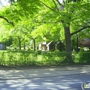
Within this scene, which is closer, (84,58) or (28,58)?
(28,58)

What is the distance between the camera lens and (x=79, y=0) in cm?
2323

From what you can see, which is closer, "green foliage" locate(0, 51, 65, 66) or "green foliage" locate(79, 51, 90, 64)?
"green foliage" locate(0, 51, 65, 66)

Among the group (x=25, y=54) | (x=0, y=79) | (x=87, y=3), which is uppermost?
(x=87, y=3)

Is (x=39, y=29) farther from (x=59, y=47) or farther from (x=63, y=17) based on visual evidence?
(x=59, y=47)

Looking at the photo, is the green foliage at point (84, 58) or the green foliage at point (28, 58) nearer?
the green foliage at point (28, 58)

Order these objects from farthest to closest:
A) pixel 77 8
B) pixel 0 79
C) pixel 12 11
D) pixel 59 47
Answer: pixel 59 47
pixel 77 8
pixel 12 11
pixel 0 79

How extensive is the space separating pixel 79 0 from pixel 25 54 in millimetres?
7805

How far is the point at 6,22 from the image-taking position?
71.9 ft

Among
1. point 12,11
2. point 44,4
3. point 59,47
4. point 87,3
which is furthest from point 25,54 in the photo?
point 59,47

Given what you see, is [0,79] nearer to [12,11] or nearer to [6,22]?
[12,11]

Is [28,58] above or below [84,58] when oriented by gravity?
above

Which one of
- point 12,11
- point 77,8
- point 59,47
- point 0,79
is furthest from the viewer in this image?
point 59,47

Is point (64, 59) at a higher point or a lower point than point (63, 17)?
lower

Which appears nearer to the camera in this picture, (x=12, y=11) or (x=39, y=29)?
(x=12, y=11)
